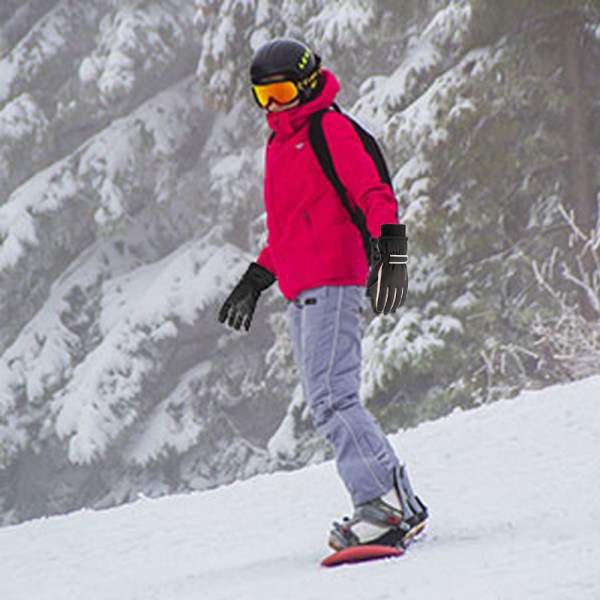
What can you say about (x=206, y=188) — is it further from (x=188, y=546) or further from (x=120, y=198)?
(x=188, y=546)

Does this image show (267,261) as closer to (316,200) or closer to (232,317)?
(232,317)

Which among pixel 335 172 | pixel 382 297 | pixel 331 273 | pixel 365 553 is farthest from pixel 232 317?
pixel 365 553

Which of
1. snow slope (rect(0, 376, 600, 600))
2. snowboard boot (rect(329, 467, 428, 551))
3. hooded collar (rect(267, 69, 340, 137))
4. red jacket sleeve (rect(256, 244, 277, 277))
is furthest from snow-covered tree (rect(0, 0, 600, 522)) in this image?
hooded collar (rect(267, 69, 340, 137))

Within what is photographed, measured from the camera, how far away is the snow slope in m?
2.31

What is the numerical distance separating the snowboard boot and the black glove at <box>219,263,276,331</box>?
77 cm

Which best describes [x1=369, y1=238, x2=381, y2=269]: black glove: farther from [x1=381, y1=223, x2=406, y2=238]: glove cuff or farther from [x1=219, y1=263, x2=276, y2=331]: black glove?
[x1=219, y1=263, x2=276, y2=331]: black glove

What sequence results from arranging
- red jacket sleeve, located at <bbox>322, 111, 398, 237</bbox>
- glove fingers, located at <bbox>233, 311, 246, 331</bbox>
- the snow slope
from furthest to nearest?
1. glove fingers, located at <bbox>233, 311, 246, 331</bbox>
2. red jacket sleeve, located at <bbox>322, 111, 398, 237</bbox>
3. the snow slope

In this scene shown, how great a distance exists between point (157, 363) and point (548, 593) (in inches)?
581

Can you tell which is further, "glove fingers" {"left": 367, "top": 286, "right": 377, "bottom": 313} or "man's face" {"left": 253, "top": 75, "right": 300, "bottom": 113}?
"man's face" {"left": 253, "top": 75, "right": 300, "bottom": 113}

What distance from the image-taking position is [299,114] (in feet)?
9.64

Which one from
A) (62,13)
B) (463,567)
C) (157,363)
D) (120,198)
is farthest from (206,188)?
(463,567)

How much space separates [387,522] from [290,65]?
4.45 ft

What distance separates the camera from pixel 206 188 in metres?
18.0

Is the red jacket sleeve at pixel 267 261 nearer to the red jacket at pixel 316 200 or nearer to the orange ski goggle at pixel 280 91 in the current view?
the red jacket at pixel 316 200
